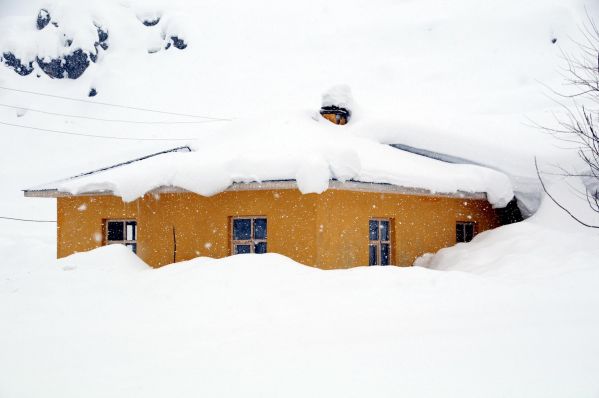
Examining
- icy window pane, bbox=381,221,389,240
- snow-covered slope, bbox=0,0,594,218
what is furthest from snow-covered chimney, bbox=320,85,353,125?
snow-covered slope, bbox=0,0,594,218

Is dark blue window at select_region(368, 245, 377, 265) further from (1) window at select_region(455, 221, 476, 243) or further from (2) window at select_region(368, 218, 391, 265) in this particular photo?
(1) window at select_region(455, 221, 476, 243)

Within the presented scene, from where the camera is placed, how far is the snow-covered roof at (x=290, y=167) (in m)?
8.64

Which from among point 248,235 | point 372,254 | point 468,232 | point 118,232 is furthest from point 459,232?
point 118,232

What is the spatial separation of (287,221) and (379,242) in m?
2.31

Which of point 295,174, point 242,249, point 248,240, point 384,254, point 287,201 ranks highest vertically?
point 295,174

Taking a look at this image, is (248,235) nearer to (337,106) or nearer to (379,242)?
(379,242)

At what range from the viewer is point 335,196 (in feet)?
30.6

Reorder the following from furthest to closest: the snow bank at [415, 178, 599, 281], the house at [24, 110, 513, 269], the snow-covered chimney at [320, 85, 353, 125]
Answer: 1. the snow-covered chimney at [320, 85, 353, 125]
2. the house at [24, 110, 513, 269]
3. the snow bank at [415, 178, 599, 281]

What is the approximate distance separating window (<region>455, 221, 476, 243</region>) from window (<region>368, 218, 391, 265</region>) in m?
2.34

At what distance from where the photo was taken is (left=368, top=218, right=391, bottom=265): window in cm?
1047

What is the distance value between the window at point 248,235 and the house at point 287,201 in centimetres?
2

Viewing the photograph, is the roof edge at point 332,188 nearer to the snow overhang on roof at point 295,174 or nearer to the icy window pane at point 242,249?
the snow overhang on roof at point 295,174

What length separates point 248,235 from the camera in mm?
9922

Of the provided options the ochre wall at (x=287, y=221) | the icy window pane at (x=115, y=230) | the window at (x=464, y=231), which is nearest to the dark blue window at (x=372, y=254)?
the ochre wall at (x=287, y=221)
